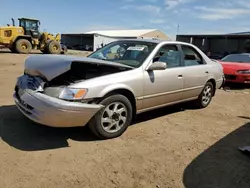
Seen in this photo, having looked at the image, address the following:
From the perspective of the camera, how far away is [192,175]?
3270 mm

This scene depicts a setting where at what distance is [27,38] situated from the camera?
23.7 meters

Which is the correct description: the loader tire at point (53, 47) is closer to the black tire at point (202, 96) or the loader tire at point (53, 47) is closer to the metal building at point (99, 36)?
the black tire at point (202, 96)

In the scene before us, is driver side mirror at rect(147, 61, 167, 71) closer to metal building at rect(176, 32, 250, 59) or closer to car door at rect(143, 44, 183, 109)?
car door at rect(143, 44, 183, 109)

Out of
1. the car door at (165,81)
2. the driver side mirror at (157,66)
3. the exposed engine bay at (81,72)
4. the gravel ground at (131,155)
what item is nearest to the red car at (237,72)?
the gravel ground at (131,155)

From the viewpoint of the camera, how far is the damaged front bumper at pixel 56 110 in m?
3.63

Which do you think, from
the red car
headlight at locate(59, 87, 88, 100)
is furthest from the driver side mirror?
the red car

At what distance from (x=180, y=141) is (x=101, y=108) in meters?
1.38

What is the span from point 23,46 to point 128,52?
787 inches

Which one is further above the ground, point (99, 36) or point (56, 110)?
point (99, 36)

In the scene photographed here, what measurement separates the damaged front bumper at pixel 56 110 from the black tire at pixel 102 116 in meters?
0.13

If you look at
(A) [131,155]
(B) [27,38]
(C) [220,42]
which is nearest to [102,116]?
(A) [131,155]

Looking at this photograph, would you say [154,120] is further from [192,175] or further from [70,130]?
[192,175]

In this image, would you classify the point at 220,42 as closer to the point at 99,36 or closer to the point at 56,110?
the point at 99,36

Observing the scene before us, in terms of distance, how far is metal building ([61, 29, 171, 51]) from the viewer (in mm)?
56194
